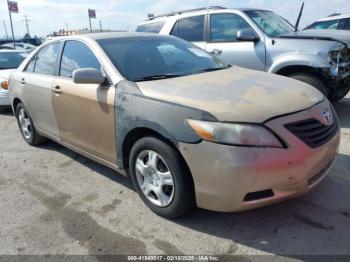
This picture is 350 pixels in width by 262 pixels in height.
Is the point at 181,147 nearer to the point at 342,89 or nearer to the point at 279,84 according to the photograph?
the point at 279,84

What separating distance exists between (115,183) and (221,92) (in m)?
1.71

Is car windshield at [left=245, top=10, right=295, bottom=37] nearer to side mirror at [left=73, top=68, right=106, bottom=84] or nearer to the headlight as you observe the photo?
side mirror at [left=73, top=68, right=106, bottom=84]

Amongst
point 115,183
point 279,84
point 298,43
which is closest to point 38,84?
point 115,183

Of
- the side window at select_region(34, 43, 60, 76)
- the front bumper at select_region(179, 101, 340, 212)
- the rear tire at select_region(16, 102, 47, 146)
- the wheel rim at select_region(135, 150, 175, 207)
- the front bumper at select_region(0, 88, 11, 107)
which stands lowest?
the front bumper at select_region(0, 88, 11, 107)

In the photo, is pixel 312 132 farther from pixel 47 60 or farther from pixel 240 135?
pixel 47 60

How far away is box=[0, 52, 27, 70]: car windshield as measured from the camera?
9.01 metres

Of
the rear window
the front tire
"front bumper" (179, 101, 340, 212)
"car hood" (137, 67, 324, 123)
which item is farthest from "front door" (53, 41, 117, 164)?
the rear window

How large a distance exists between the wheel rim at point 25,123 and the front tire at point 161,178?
2.69 m

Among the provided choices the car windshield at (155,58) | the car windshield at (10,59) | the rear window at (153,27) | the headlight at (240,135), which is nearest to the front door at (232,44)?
the rear window at (153,27)

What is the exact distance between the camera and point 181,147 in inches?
111

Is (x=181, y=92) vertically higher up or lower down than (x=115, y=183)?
higher up

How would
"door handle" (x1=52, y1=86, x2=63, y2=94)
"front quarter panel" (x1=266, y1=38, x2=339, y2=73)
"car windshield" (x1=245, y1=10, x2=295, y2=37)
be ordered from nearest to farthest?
"door handle" (x1=52, y1=86, x2=63, y2=94), "front quarter panel" (x1=266, y1=38, x2=339, y2=73), "car windshield" (x1=245, y1=10, x2=295, y2=37)

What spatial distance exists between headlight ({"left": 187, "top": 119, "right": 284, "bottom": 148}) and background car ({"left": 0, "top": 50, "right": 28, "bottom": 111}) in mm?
6535

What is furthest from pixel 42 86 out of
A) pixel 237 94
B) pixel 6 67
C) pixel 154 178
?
pixel 6 67
